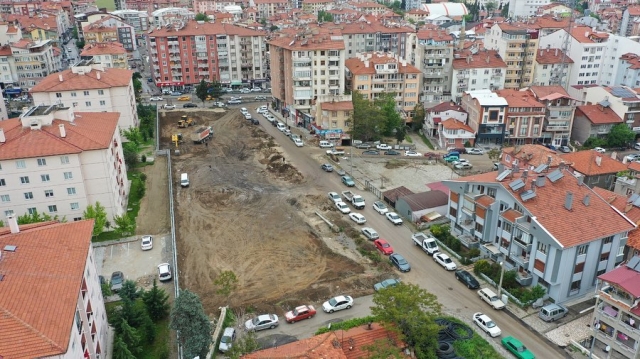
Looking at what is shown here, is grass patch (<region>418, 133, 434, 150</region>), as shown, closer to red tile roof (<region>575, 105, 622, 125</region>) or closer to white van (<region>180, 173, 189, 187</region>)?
red tile roof (<region>575, 105, 622, 125</region>)

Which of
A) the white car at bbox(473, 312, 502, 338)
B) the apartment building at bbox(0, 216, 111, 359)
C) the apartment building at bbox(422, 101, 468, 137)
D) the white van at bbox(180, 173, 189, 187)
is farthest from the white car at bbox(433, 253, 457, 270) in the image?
the apartment building at bbox(422, 101, 468, 137)

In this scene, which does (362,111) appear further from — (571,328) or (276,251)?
(571,328)

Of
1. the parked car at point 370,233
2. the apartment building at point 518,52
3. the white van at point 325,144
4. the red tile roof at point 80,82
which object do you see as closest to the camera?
the parked car at point 370,233

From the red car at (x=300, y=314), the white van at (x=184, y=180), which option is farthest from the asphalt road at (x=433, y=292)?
the white van at (x=184, y=180)

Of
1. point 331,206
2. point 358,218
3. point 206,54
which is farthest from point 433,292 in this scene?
point 206,54

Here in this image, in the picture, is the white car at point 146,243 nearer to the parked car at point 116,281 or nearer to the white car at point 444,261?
the parked car at point 116,281
